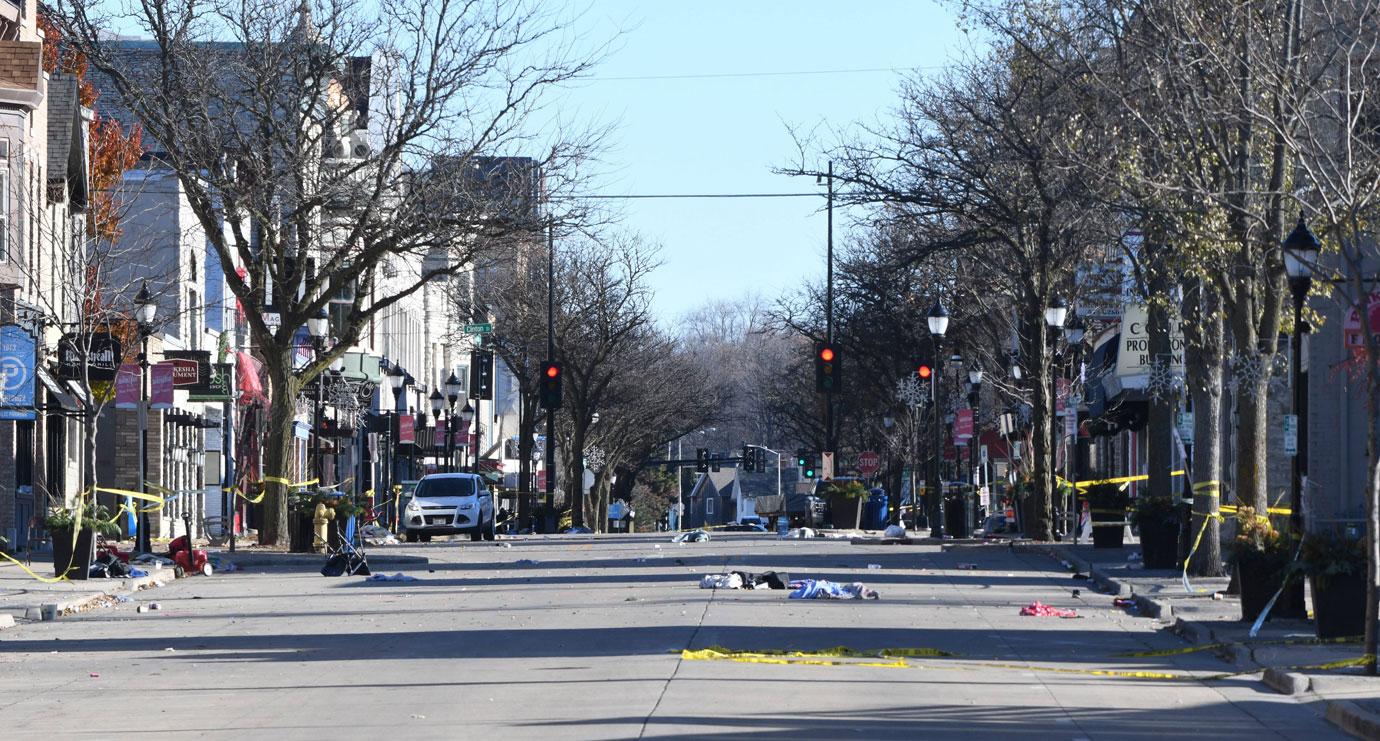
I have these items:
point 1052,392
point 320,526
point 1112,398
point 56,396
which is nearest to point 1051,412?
point 1052,392

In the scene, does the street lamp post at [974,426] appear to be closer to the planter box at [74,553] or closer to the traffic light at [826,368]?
the traffic light at [826,368]

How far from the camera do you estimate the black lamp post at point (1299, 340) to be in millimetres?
16578

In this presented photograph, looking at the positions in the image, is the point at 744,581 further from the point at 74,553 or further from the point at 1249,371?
the point at 74,553

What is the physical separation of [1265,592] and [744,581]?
8598 mm

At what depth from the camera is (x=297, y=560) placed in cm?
3269

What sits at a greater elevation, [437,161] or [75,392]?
[437,161]

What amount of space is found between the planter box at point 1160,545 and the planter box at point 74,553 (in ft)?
50.5

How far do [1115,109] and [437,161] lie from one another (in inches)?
555

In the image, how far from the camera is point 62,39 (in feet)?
117

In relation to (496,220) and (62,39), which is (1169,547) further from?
(62,39)

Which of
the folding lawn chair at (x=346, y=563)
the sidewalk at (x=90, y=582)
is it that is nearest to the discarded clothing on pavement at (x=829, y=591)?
the sidewalk at (x=90, y=582)

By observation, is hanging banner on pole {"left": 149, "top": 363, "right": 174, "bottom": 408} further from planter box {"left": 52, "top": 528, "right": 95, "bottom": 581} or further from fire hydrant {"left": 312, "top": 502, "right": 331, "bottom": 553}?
planter box {"left": 52, "top": 528, "right": 95, "bottom": 581}

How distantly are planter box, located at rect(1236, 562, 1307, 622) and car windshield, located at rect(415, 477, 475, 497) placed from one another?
1222 inches

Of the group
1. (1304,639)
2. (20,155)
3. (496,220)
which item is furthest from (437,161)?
(1304,639)
